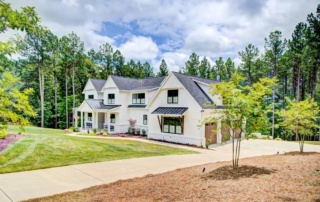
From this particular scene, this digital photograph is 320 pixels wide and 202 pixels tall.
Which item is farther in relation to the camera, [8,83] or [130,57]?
[130,57]

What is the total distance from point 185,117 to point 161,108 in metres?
3.28

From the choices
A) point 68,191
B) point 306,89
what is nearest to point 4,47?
point 68,191

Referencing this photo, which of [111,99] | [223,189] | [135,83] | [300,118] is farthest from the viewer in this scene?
[135,83]

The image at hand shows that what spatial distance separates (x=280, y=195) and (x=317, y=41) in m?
A: 31.8

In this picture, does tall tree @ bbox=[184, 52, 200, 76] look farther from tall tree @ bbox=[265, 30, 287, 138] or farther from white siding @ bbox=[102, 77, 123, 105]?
white siding @ bbox=[102, 77, 123, 105]

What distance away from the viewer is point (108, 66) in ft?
177

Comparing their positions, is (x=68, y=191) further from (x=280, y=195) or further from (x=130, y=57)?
(x=130, y=57)

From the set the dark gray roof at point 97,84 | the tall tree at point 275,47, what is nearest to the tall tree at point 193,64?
the tall tree at point 275,47

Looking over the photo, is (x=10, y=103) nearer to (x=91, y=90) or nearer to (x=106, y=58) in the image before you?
(x=91, y=90)

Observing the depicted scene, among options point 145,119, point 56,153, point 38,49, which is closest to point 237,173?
point 56,153

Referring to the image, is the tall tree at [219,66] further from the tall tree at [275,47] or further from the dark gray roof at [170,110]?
the dark gray roof at [170,110]

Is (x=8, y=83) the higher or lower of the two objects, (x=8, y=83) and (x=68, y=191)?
the higher

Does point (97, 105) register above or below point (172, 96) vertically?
below

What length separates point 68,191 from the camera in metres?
8.36
